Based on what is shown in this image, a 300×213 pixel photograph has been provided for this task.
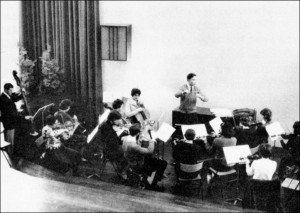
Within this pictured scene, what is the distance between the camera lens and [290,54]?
772 cm

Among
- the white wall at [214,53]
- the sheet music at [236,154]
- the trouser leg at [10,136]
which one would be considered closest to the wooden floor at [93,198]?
the sheet music at [236,154]

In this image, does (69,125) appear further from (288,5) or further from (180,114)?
(288,5)

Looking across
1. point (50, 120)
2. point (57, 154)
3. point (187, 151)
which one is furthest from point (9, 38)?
point (187, 151)

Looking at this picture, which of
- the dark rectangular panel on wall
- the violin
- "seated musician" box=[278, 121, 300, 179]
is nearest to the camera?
"seated musician" box=[278, 121, 300, 179]

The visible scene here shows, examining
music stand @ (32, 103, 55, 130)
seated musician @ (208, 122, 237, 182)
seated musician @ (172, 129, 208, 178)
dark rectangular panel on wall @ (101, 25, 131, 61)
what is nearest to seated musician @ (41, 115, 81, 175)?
music stand @ (32, 103, 55, 130)

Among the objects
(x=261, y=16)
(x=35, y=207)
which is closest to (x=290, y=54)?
(x=261, y=16)

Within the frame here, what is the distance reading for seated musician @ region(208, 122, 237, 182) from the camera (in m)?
6.23

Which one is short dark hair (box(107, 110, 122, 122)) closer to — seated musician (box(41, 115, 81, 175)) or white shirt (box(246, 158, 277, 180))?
seated musician (box(41, 115, 81, 175))

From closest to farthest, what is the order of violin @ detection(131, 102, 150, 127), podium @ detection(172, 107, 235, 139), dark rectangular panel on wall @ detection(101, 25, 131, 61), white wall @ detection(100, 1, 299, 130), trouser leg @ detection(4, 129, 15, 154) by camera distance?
trouser leg @ detection(4, 129, 15, 154) → violin @ detection(131, 102, 150, 127) → white wall @ detection(100, 1, 299, 130) → podium @ detection(172, 107, 235, 139) → dark rectangular panel on wall @ detection(101, 25, 131, 61)

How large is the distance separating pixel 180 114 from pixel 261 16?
7.46 feet

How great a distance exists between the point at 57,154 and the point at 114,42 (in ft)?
10.3

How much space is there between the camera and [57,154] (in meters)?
6.51

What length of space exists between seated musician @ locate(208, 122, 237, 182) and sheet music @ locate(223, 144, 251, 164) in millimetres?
338

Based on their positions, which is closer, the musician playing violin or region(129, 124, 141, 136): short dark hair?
region(129, 124, 141, 136): short dark hair
